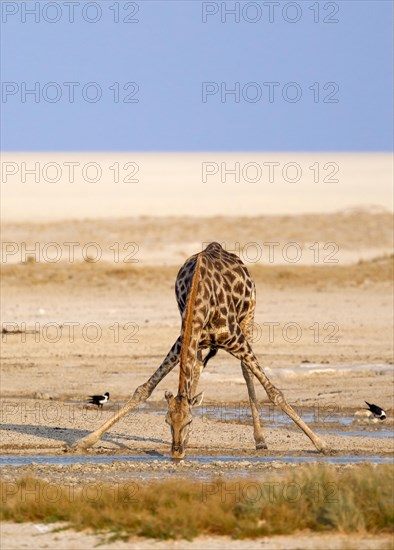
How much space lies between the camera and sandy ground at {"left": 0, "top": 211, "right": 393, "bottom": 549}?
46.1 ft

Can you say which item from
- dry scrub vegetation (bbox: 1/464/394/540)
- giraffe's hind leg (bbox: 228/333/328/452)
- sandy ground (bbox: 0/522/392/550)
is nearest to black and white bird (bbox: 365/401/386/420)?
giraffe's hind leg (bbox: 228/333/328/452)

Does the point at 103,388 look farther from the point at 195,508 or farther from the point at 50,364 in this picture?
the point at 195,508

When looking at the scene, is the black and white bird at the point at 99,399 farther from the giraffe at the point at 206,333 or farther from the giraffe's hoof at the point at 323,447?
the giraffe's hoof at the point at 323,447

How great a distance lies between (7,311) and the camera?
26.1 m

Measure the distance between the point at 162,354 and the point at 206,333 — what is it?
8349mm

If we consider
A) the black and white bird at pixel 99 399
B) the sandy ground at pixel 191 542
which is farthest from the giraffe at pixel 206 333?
the sandy ground at pixel 191 542

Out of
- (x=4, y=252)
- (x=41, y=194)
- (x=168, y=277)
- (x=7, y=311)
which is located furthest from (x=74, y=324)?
(x=41, y=194)

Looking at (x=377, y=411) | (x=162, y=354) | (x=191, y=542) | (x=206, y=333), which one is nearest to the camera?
(x=191, y=542)

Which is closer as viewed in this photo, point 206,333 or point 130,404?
point 206,333

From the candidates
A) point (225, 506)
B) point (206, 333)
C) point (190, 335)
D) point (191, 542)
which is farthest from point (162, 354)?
point (191, 542)

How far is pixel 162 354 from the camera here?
71.8 feet

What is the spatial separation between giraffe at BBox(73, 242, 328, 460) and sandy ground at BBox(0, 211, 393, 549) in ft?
1.29

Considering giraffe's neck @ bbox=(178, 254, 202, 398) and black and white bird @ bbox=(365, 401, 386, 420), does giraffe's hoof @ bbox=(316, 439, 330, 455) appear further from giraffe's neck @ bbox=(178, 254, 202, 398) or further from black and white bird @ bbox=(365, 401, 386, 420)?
black and white bird @ bbox=(365, 401, 386, 420)

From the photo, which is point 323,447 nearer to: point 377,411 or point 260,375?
point 260,375
